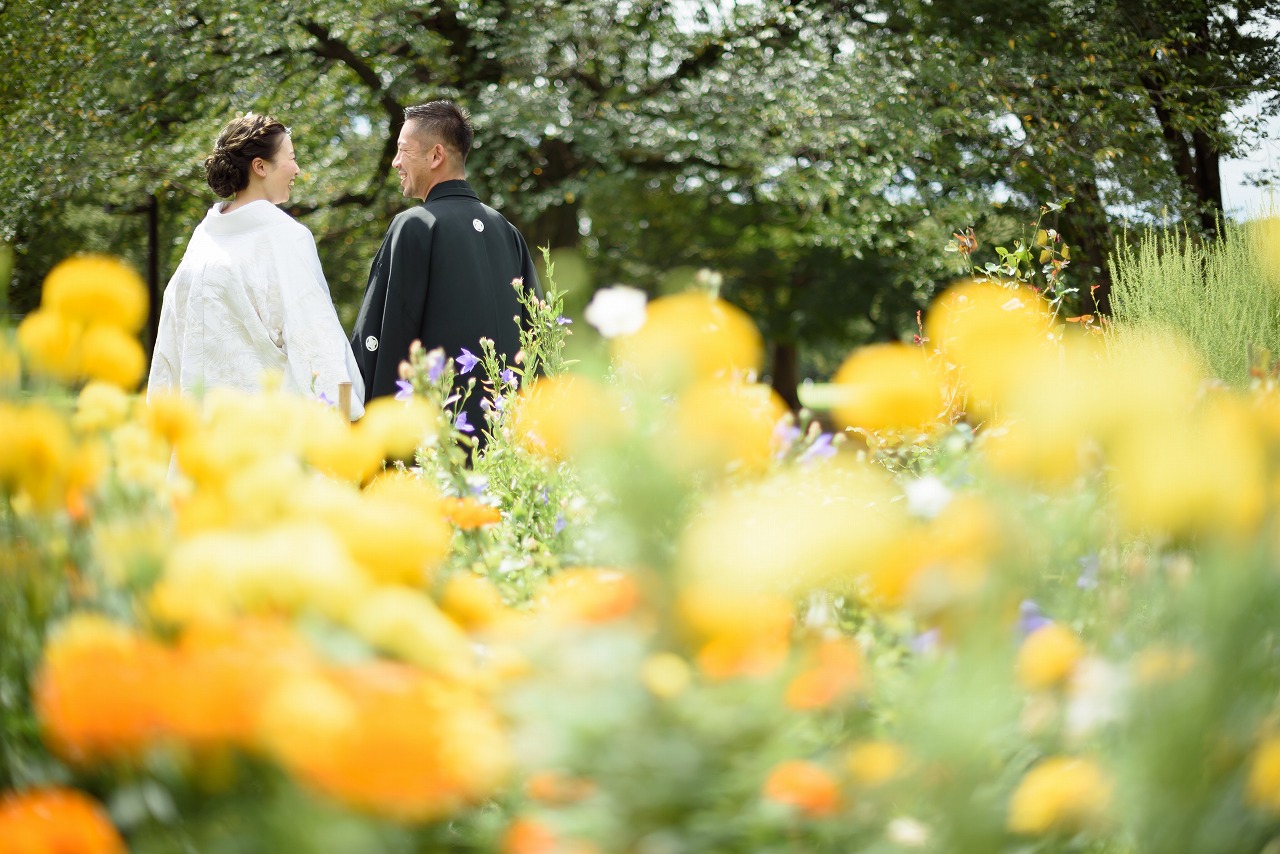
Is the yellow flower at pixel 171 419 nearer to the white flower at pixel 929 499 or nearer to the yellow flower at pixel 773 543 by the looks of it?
the yellow flower at pixel 773 543

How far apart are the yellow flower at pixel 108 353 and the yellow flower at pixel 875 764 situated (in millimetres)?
964

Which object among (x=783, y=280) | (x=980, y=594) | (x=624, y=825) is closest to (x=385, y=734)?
(x=624, y=825)

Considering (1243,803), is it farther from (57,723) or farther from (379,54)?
(379,54)

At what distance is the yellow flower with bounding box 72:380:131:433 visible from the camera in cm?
146

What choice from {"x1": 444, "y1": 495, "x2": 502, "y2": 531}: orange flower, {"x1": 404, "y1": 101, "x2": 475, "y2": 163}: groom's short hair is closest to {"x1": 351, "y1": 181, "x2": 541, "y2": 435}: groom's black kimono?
{"x1": 404, "y1": 101, "x2": 475, "y2": 163}: groom's short hair

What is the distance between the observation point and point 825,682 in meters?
1.10

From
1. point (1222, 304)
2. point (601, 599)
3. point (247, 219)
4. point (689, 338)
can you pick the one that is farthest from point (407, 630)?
point (1222, 304)

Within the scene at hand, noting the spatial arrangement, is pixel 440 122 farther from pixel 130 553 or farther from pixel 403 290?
pixel 130 553

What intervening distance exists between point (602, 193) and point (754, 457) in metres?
9.20

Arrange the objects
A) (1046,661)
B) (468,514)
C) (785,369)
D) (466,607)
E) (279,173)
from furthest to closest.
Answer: (785,369), (279,173), (468,514), (466,607), (1046,661)

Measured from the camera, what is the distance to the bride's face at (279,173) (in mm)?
3760

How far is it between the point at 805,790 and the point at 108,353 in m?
0.95

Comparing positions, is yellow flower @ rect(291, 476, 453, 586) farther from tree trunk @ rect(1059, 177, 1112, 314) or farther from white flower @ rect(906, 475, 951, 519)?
tree trunk @ rect(1059, 177, 1112, 314)

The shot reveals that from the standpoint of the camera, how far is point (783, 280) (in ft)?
53.9
